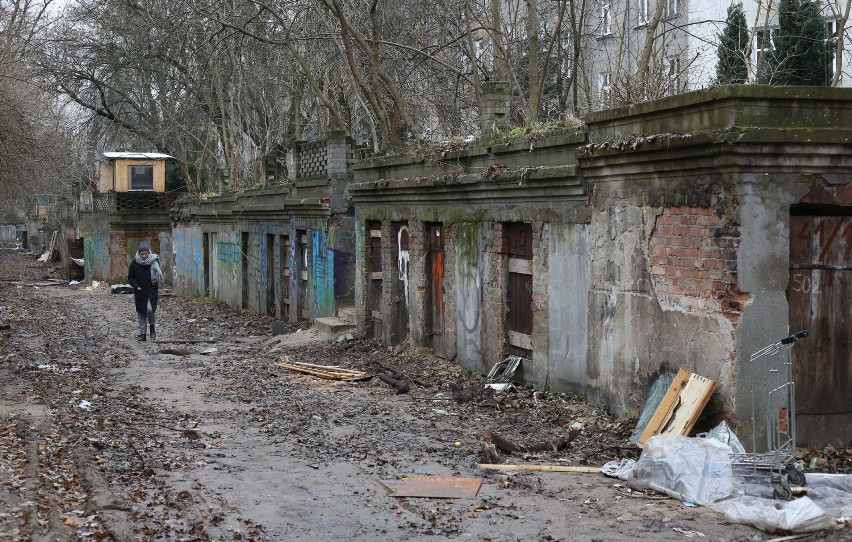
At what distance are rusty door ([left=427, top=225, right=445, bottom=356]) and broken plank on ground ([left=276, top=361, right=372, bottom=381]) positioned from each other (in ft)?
4.93

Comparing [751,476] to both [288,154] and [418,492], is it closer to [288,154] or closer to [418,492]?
[418,492]

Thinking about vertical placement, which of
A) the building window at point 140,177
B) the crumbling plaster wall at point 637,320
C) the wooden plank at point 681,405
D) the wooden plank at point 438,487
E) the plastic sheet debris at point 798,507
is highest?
the building window at point 140,177

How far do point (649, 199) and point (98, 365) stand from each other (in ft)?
35.4

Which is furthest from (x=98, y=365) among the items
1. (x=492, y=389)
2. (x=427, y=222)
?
(x=492, y=389)

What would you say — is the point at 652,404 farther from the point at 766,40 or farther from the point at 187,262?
the point at 187,262

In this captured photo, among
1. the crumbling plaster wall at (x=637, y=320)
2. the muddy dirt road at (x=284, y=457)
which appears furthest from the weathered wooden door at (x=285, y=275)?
the crumbling plaster wall at (x=637, y=320)

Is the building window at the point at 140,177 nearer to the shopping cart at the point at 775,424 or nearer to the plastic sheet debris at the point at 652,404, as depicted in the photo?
the plastic sheet debris at the point at 652,404

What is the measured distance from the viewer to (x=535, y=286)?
13.0 metres

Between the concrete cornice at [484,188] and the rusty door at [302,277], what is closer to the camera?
the concrete cornice at [484,188]

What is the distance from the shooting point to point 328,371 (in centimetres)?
1623

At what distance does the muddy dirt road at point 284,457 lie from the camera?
743 cm

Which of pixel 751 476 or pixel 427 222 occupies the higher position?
pixel 427 222

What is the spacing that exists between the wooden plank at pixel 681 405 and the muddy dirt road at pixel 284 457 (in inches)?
14.9

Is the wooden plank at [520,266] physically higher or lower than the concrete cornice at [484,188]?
lower
